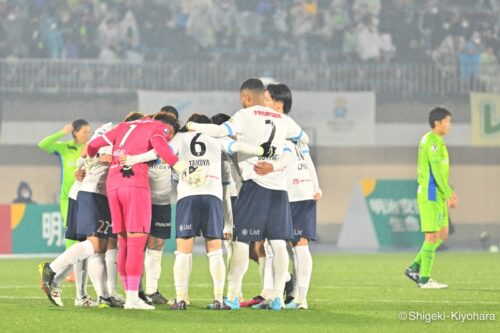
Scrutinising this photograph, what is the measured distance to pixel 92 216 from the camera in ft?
35.2

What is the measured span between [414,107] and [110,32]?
31.1 ft

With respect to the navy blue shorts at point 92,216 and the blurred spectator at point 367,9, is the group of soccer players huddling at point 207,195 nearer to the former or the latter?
the navy blue shorts at point 92,216

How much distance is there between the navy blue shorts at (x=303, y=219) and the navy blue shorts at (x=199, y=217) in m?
0.96

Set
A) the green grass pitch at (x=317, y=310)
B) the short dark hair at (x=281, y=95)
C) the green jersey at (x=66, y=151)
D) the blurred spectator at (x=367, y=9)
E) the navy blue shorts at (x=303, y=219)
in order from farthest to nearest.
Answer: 1. the blurred spectator at (x=367, y=9)
2. the green jersey at (x=66, y=151)
3. the navy blue shorts at (x=303, y=219)
4. the short dark hair at (x=281, y=95)
5. the green grass pitch at (x=317, y=310)

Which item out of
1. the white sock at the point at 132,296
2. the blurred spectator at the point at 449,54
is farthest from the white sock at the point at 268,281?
the blurred spectator at the point at 449,54

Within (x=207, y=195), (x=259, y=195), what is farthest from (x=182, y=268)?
(x=259, y=195)

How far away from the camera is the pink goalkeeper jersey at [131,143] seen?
10.2 m

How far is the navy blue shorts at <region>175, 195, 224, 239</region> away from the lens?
10.1 metres

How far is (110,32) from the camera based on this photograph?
3300 centimetres

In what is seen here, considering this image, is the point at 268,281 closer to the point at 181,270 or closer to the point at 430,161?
the point at 181,270

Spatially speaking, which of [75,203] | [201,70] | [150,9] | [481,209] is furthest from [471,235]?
[75,203]

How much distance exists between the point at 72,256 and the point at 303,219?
2218 mm

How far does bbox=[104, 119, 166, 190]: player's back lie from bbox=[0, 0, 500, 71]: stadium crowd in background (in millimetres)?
22007

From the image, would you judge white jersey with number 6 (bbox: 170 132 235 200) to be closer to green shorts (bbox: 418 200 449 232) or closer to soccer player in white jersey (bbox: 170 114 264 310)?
soccer player in white jersey (bbox: 170 114 264 310)
